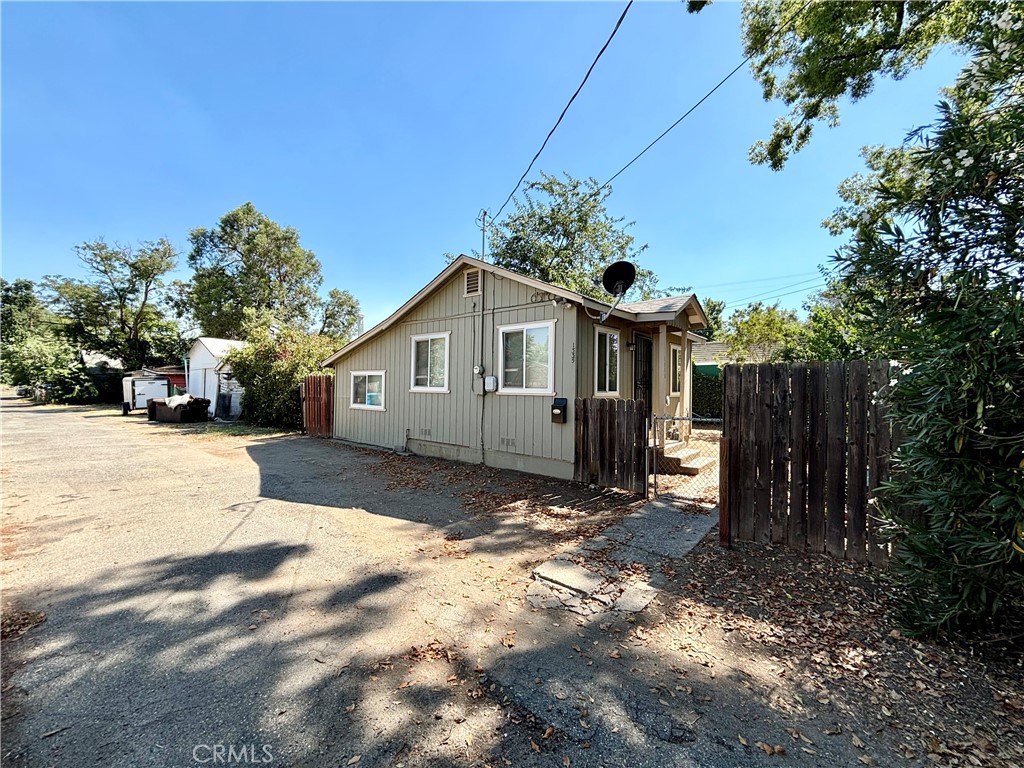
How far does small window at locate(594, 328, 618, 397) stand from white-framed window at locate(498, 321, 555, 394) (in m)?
0.94

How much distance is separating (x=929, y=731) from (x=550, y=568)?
8.24 ft

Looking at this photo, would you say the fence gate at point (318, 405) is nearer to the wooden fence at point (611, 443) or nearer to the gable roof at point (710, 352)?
the wooden fence at point (611, 443)

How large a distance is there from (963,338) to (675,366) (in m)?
8.34

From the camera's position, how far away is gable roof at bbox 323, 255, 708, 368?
7.09m

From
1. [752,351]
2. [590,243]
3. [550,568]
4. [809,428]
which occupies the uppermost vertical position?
[590,243]

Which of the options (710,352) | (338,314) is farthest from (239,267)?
(710,352)

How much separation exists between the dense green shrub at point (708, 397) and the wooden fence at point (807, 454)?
44.8 feet

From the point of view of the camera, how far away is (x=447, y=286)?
30.4 ft

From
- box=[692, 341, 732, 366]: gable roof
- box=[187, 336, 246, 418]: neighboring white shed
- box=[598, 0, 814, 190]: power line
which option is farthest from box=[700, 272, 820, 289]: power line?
box=[187, 336, 246, 418]: neighboring white shed

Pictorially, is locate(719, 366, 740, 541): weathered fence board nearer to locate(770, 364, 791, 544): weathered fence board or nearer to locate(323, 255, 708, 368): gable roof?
locate(770, 364, 791, 544): weathered fence board

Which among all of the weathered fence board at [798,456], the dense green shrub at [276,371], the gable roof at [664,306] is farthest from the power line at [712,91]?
the dense green shrub at [276,371]

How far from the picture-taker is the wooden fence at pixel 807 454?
3.61 metres

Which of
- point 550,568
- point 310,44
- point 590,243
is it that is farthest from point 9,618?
point 590,243

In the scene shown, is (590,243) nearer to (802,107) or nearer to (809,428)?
(802,107)
